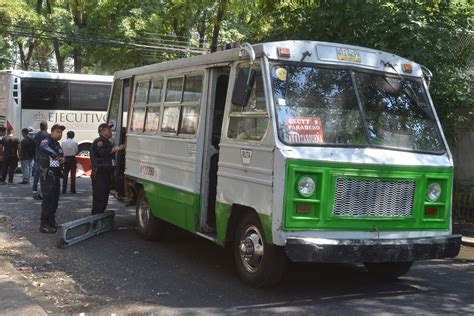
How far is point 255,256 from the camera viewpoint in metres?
6.31

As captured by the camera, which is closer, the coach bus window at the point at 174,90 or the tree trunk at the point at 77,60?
the coach bus window at the point at 174,90

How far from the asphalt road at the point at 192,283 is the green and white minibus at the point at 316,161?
421 mm

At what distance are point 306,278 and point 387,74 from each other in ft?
8.28

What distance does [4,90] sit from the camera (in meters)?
21.0

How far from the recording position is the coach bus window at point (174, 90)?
320 inches

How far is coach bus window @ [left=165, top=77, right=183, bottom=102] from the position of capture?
8125 millimetres

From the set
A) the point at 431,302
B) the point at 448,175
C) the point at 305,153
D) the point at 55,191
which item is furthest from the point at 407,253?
the point at 55,191

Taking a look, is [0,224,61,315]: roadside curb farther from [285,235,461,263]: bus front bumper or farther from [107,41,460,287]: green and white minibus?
[285,235,461,263]: bus front bumper

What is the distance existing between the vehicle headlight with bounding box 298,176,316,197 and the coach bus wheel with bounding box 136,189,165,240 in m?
3.66

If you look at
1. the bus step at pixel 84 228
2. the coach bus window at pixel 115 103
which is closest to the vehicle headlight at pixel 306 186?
the bus step at pixel 84 228

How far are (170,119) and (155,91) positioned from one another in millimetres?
868

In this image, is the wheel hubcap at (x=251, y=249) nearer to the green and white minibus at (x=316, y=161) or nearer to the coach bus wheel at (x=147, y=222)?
the green and white minibus at (x=316, y=161)

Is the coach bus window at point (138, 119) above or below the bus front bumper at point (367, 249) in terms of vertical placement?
above

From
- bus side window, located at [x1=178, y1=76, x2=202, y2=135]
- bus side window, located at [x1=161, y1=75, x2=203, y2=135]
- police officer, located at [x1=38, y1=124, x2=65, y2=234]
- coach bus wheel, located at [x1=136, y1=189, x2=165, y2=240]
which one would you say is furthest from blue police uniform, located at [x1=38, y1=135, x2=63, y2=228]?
bus side window, located at [x1=178, y1=76, x2=202, y2=135]
